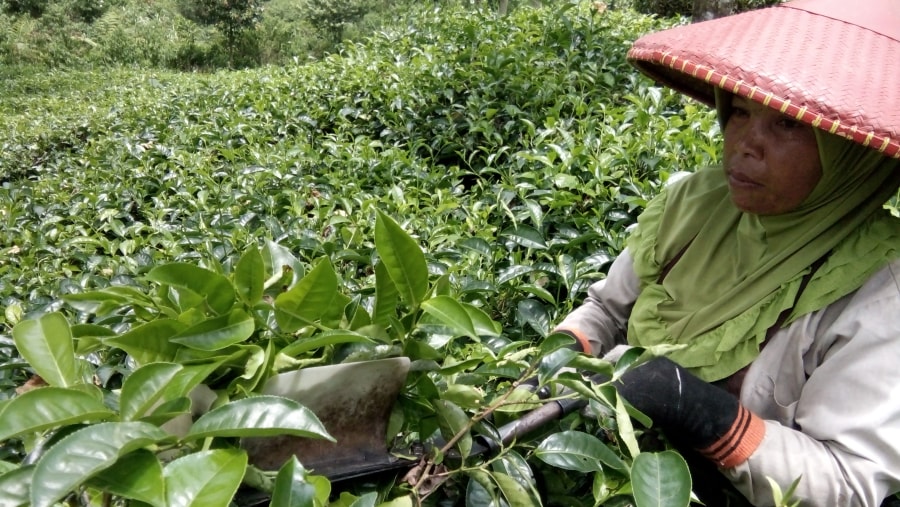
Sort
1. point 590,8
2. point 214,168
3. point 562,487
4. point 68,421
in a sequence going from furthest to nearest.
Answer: point 590,8 < point 214,168 < point 562,487 < point 68,421

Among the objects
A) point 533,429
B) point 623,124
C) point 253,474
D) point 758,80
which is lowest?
point 623,124

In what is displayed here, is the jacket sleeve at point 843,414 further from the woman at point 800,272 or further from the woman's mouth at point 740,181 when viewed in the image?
the woman's mouth at point 740,181

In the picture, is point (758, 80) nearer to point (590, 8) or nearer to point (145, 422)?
point (145, 422)

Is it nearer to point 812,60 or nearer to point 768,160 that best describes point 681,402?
point 768,160

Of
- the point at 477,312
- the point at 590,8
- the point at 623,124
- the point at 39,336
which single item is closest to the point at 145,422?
the point at 39,336

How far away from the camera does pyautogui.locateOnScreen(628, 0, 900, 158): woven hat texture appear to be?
0.84 m

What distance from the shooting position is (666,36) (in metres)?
1.03

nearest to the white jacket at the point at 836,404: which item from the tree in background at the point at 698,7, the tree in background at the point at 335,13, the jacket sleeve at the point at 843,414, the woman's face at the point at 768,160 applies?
the jacket sleeve at the point at 843,414

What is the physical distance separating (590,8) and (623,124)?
2.13 m

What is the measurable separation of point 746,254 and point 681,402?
1.07 ft

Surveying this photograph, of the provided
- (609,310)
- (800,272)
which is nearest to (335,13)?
(609,310)

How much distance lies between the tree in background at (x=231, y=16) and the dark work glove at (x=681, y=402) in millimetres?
14232

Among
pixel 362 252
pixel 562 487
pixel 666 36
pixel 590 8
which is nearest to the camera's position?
pixel 562 487

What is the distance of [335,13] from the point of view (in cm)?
1650
